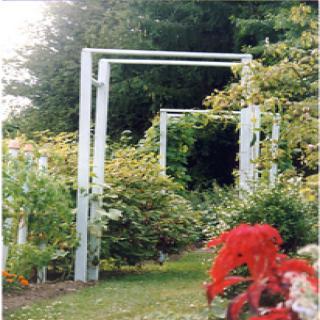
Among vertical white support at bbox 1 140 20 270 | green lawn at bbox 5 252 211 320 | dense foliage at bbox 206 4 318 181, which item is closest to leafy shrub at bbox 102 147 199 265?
A: green lawn at bbox 5 252 211 320

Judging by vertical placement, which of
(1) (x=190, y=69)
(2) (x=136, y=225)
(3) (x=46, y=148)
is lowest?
(2) (x=136, y=225)

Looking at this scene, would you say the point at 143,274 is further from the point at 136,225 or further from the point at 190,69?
the point at 190,69

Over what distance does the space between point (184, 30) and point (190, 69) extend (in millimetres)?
935

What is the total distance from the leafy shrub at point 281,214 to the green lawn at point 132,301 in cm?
68

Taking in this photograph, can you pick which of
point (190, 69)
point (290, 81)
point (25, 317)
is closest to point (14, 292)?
point (25, 317)

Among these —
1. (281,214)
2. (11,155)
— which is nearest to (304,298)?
A: (281,214)

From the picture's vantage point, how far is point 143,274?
7434mm

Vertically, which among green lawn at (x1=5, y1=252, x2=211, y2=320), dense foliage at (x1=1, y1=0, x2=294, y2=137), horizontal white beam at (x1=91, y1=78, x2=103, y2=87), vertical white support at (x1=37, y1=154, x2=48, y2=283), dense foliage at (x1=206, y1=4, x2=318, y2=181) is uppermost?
dense foliage at (x1=1, y1=0, x2=294, y2=137)

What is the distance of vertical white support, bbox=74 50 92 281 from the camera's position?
6.46 meters

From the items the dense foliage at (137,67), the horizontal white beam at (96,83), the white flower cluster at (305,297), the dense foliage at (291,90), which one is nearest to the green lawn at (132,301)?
the dense foliage at (291,90)

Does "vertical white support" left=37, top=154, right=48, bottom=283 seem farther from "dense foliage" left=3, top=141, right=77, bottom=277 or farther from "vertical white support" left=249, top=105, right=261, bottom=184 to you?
"vertical white support" left=249, top=105, right=261, bottom=184

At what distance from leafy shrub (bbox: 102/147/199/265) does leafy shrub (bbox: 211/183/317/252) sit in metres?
1.59

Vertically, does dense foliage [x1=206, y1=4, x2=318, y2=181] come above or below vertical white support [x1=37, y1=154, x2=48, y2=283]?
above

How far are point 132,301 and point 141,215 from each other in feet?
6.98
